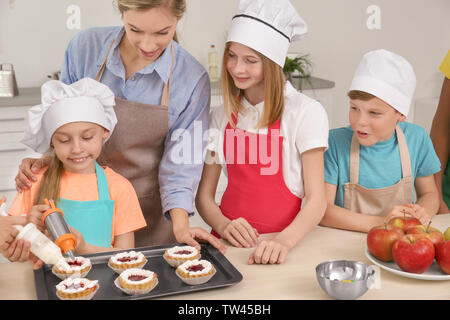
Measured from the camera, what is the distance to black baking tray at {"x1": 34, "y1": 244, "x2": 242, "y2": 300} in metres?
1.14

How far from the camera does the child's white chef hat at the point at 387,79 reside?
163 centimetres

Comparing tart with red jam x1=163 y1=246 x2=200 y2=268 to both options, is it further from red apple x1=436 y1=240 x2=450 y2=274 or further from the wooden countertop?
red apple x1=436 y1=240 x2=450 y2=274

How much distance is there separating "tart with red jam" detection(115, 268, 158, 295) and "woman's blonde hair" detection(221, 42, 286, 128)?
637 mm

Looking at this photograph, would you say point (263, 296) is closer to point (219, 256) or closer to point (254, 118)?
point (219, 256)

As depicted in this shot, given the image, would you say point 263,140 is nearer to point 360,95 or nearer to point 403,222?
point 360,95

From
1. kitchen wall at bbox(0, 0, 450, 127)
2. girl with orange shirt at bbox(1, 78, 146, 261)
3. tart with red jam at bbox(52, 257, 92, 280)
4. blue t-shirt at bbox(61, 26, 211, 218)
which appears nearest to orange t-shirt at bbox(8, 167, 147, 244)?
girl with orange shirt at bbox(1, 78, 146, 261)

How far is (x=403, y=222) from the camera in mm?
1355

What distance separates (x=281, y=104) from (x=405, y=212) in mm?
465

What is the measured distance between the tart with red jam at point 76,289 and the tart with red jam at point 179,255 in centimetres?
19

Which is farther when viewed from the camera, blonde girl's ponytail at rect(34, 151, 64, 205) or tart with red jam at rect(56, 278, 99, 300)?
blonde girl's ponytail at rect(34, 151, 64, 205)

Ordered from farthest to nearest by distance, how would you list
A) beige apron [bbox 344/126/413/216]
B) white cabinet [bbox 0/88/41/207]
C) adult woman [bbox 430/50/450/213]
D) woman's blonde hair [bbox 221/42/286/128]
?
white cabinet [bbox 0/88/41/207]
adult woman [bbox 430/50/450/213]
beige apron [bbox 344/126/413/216]
woman's blonde hair [bbox 221/42/286/128]

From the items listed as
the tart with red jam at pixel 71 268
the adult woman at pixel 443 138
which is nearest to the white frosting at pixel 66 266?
the tart with red jam at pixel 71 268

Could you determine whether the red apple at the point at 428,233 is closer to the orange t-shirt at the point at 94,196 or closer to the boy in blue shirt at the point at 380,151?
the boy in blue shirt at the point at 380,151

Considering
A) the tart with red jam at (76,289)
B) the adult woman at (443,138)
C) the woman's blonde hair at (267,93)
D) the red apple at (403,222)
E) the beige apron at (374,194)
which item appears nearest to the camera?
the tart with red jam at (76,289)
